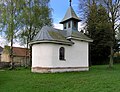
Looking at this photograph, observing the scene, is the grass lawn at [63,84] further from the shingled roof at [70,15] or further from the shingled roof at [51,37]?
the shingled roof at [70,15]

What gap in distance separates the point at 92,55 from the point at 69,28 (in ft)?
57.8

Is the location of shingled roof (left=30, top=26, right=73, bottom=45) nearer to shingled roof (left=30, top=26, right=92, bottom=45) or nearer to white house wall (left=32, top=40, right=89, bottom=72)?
shingled roof (left=30, top=26, right=92, bottom=45)

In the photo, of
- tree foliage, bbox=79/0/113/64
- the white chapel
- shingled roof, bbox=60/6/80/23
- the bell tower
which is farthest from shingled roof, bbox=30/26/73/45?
Result: tree foliage, bbox=79/0/113/64

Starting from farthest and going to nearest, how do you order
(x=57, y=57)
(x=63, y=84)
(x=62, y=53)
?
(x=62, y=53)
(x=57, y=57)
(x=63, y=84)

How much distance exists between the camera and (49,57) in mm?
21844

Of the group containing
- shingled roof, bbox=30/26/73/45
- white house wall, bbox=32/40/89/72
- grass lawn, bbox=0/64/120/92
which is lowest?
grass lawn, bbox=0/64/120/92

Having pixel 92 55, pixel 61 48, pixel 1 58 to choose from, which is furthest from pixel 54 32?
pixel 1 58

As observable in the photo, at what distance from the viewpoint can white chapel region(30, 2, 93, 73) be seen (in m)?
21.9

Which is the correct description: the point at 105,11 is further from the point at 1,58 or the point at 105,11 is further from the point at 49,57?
the point at 1,58

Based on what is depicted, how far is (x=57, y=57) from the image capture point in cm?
2242

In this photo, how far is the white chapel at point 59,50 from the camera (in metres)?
21.9

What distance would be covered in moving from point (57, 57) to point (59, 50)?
823 millimetres

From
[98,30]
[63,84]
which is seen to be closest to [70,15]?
[98,30]

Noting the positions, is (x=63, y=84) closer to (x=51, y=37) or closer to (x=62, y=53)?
(x=51, y=37)
